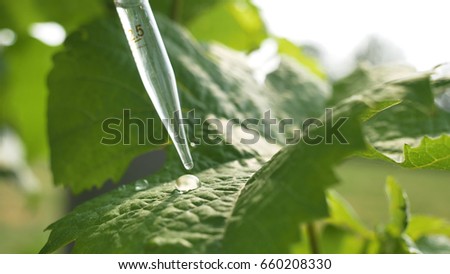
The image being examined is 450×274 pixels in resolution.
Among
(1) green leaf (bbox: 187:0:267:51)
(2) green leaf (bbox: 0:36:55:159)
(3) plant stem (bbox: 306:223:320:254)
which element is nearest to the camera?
(3) plant stem (bbox: 306:223:320:254)

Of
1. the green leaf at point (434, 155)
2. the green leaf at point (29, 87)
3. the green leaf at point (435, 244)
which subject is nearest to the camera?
the green leaf at point (434, 155)

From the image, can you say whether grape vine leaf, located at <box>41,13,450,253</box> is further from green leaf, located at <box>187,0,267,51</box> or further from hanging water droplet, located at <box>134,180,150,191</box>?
green leaf, located at <box>187,0,267,51</box>

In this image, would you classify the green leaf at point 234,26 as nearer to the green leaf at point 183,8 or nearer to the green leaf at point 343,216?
the green leaf at point 183,8

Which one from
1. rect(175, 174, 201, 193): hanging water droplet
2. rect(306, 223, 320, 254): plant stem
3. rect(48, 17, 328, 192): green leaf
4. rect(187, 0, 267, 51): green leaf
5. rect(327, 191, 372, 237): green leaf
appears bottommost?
rect(327, 191, 372, 237): green leaf

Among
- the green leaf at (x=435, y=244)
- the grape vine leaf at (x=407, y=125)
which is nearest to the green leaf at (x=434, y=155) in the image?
the grape vine leaf at (x=407, y=125)

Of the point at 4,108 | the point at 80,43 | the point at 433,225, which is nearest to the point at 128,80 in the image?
the point at 80,43

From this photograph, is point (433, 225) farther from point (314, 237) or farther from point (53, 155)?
point (53, 155)

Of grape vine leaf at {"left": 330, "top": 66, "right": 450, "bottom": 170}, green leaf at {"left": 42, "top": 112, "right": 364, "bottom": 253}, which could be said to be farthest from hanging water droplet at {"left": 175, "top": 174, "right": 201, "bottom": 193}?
grape vine leaf at {"left": 330, "top": 66, "right": 450, "bottom": 170}

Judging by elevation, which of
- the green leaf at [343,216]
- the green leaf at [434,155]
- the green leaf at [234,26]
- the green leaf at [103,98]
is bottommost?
the green leaf at [343,216]
